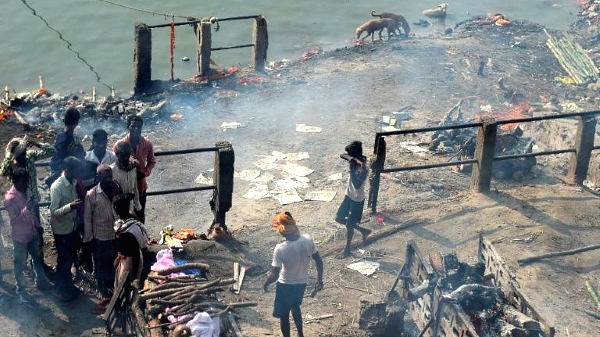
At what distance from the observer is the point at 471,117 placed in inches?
632

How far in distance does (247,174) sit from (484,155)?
4.18 metres

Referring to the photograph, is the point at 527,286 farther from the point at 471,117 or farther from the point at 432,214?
the point at 471,117

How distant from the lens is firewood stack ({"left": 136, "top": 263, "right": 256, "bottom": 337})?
733 centimetres

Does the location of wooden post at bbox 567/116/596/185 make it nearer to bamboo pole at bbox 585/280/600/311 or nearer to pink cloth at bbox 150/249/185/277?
bamboo pole at bbox 585/280/600/311

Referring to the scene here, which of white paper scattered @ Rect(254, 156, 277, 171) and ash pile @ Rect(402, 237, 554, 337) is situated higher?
ash pile @ Rect(402, 237, 554, 337)

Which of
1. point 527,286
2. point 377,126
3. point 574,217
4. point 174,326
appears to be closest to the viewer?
point 174,326

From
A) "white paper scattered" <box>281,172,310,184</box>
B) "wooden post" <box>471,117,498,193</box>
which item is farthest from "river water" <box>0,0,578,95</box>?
"wooden post" <box>471,117,498,193</box>

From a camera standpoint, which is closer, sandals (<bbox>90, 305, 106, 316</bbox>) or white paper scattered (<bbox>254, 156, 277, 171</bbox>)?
sandals (<bbox>90, 305, 106, 316</bbox>)

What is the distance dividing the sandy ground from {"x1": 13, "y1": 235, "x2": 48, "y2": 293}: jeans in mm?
259

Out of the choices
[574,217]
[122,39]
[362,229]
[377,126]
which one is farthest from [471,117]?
[122,39]

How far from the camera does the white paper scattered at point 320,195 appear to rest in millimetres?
12109

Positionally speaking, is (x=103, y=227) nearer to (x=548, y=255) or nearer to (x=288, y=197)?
(x=288, y=197)

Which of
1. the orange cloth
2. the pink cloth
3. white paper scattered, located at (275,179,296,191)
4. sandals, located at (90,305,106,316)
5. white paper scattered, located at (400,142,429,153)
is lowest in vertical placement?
sandals, located at (90,305,106,316)

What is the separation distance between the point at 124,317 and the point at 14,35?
2068 cm
